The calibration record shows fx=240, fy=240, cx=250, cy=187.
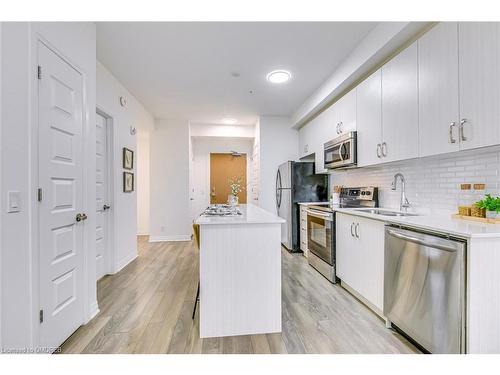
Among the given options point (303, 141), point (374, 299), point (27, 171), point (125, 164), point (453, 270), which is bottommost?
point (374, 299)

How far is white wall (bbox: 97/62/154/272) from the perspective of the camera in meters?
2.99

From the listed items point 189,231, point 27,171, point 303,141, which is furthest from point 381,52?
point 189,231

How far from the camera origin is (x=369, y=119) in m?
2.59

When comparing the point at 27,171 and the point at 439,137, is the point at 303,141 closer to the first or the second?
the point at 439,137

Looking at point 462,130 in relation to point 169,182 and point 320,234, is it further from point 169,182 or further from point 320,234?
point 169,182

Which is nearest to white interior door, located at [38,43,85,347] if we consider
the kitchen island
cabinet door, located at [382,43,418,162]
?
the kitchen island

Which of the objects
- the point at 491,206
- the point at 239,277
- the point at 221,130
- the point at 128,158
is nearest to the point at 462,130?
the point at 491,206

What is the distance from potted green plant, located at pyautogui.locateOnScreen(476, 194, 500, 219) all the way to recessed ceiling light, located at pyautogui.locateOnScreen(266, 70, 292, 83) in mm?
2424

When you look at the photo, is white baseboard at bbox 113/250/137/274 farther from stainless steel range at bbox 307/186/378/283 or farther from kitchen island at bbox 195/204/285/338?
stainless steel range at bbox 307/186/378/283

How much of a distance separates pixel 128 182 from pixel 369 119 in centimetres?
341

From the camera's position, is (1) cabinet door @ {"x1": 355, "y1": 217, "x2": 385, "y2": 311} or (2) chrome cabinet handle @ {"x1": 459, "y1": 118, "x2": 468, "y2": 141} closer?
(2) chrome cabinet handle @ {"x1": 459, "y1": 118, "x2": 468, "y2": 141}

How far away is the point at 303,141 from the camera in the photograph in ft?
15.6

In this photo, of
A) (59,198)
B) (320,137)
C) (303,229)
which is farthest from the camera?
(303,229)

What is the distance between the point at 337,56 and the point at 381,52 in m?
0.60
